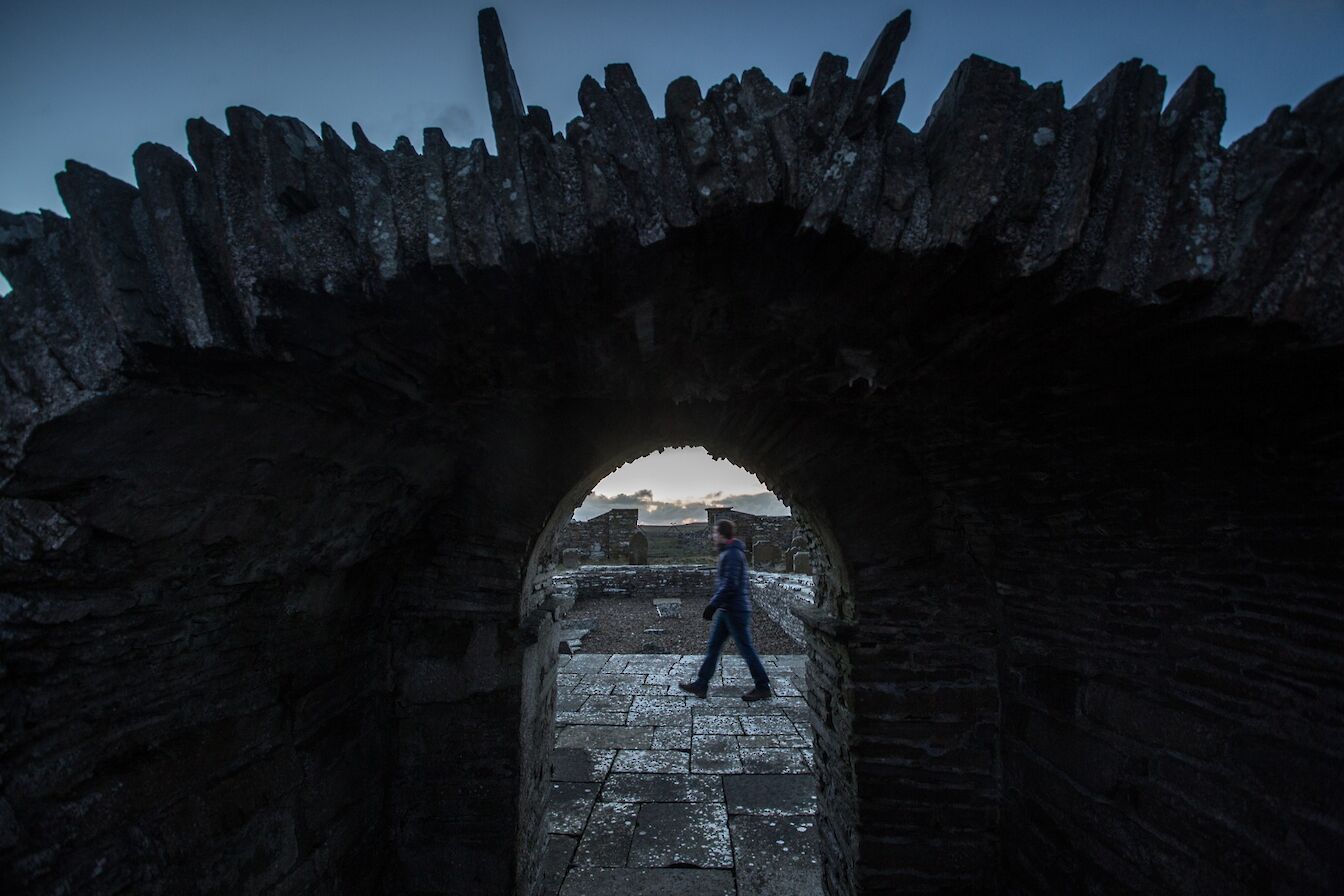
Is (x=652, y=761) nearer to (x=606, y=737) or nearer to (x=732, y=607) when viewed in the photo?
(x=606, y=737)

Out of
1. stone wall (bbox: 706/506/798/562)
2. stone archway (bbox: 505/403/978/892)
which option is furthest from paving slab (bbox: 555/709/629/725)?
stone wall (bbox: 706/506/798/562)

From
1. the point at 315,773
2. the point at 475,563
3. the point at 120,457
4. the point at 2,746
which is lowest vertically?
the point at 315,773

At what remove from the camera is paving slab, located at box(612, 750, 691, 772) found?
4859mm

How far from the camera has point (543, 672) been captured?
321cm

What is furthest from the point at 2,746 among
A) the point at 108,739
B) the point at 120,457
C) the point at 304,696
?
the point at 304,696

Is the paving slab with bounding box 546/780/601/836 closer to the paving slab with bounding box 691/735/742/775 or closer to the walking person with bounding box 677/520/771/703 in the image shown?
the paving slab with bounding box 691/735/742/775

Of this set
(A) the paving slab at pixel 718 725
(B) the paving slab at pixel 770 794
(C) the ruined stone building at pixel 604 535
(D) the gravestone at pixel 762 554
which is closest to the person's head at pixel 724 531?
(A) the paving slab at pixel 718 725

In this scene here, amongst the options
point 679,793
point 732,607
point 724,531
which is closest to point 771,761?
point 679,793

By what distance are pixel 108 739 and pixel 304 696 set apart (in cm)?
71

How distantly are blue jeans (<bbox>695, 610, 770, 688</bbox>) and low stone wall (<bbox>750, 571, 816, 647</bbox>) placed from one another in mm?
1823

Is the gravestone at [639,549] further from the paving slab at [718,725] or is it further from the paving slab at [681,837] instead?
the paving slab at [681,837]

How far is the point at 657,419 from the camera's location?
105 inches

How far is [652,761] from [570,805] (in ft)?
2.95

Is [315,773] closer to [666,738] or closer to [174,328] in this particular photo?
[174,328]
